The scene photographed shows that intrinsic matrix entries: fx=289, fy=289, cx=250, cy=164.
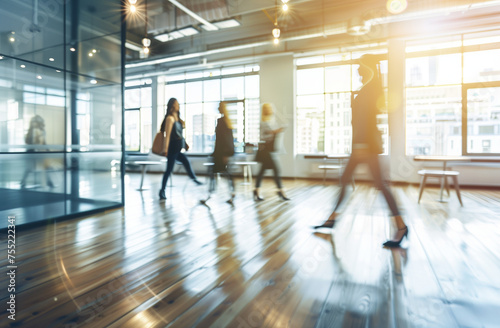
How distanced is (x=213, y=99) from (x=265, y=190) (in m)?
4.92

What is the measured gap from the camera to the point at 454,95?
6.79 meters

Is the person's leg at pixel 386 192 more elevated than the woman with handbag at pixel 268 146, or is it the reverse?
the woman with handbag at pixel 268 146

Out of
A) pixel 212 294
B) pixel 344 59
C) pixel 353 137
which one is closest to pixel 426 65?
pixel 344 59

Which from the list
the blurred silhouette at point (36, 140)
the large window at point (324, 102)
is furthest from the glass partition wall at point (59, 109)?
the large window at point (324, 102)

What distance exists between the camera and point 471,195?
533 centimetres

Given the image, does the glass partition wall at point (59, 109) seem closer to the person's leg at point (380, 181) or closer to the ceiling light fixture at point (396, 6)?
the person's leg at point (380, 181)

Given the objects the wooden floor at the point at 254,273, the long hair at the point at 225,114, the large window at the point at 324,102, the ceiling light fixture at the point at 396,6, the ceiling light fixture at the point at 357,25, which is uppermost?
the ceiling light fixture at the point at 396,6

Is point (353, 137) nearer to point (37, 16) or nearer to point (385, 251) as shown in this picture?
point (385, 251)

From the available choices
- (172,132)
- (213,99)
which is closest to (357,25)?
(172,132)

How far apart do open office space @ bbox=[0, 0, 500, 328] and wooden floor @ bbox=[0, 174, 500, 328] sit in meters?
0.01

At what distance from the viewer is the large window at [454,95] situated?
21.3ft

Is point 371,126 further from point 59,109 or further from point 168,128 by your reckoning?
point 59,109

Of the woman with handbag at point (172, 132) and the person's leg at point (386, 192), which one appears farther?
the woman with handbag at point (172, 132)

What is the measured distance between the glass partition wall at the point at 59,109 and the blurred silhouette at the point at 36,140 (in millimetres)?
11
